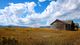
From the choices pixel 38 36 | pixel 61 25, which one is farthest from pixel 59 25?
pixel 38 36

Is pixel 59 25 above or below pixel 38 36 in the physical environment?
above

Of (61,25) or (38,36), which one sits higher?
(61,25)

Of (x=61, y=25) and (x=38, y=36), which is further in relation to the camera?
(x=61, y=25)

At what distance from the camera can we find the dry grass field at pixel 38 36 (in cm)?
731

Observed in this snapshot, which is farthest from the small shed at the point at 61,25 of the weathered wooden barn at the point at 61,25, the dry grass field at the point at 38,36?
the dry grass field at the point at 38,36

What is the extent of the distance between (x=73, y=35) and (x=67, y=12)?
81cm

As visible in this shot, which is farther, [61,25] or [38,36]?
[61,25]

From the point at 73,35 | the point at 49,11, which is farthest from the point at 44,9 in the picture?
the point at 73,35

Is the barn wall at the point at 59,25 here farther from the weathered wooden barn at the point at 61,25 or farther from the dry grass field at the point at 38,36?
the dry grass field at the point at 38,36

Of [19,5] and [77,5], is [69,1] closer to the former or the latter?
[77,5]

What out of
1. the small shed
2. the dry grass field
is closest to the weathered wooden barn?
the small shed

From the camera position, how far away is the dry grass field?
731 cm

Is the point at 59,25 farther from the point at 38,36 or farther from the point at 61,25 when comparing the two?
the point at 38,36

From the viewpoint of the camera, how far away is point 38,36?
745 cm
